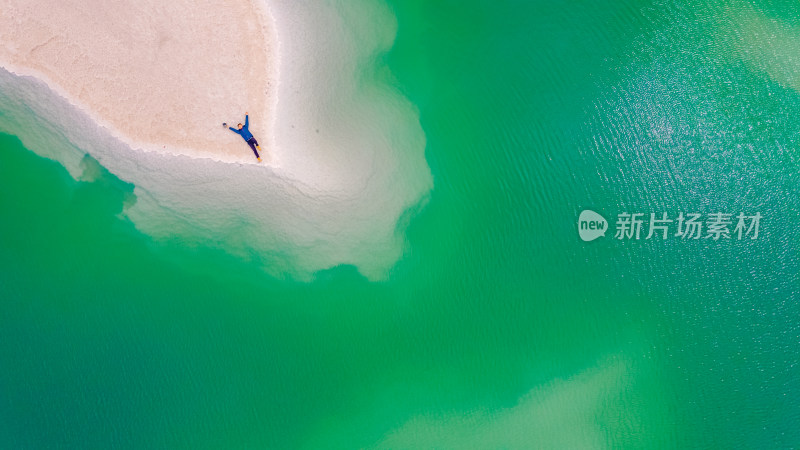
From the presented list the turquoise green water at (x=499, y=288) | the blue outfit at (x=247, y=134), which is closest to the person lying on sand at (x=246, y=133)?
the blue outfit at (x=247, y=134)

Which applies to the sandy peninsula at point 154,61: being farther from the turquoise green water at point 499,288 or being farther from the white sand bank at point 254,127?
the turquoise green water at point 499,288

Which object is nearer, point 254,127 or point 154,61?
point 154,61

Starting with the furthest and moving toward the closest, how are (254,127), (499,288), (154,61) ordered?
(499,288) → (254,127) → (154,61)

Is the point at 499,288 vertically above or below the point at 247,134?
below

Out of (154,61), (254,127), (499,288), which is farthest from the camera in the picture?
(499,288)

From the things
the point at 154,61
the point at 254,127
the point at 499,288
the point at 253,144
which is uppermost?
the point at 154,61

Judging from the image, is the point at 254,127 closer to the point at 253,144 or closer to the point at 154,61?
the point at 253,144

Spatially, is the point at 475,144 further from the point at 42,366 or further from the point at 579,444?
the point at 42,366

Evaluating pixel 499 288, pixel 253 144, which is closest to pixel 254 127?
pixel 253 144

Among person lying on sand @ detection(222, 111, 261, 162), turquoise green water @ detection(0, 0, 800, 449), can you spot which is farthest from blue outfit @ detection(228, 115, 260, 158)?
turquoise green water @ detection(0, 0, 800, 449)
